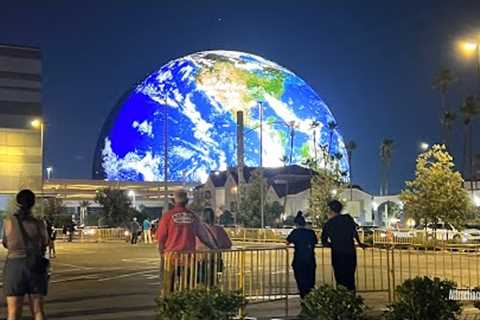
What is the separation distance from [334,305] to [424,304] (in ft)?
3.49

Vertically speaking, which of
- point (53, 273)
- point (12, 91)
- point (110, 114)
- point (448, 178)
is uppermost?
point (110, 114)

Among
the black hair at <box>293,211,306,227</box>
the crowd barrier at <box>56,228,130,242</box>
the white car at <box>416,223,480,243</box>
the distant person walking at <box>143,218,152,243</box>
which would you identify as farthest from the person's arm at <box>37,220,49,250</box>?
the crowd barrier at <box>56,228,130,242</box>

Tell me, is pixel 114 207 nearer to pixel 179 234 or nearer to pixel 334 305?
pixel 179 234


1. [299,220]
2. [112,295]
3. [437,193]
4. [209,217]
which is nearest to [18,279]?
[209,217]

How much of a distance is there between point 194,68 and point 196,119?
1275 centimetres

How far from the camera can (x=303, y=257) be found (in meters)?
13.4

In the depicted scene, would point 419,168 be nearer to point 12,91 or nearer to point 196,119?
point 12,91

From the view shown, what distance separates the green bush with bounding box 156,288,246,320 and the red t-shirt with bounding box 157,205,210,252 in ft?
8.36

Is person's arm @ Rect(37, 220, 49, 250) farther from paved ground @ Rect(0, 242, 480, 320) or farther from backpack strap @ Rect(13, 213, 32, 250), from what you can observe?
paved ground @ Rect(0, 242, 480, 320)

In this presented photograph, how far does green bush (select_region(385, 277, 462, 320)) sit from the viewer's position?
9.17 metres

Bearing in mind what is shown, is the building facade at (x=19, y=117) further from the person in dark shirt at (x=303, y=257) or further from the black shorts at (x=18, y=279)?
the black shorts at (x=18, y=279)

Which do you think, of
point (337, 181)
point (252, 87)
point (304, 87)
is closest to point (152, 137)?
point (252, 87)

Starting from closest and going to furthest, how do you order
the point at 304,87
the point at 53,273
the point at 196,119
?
the point at 53,273 < the point at 196,119 < the point at 304,87

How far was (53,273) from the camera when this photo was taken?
23.2m
